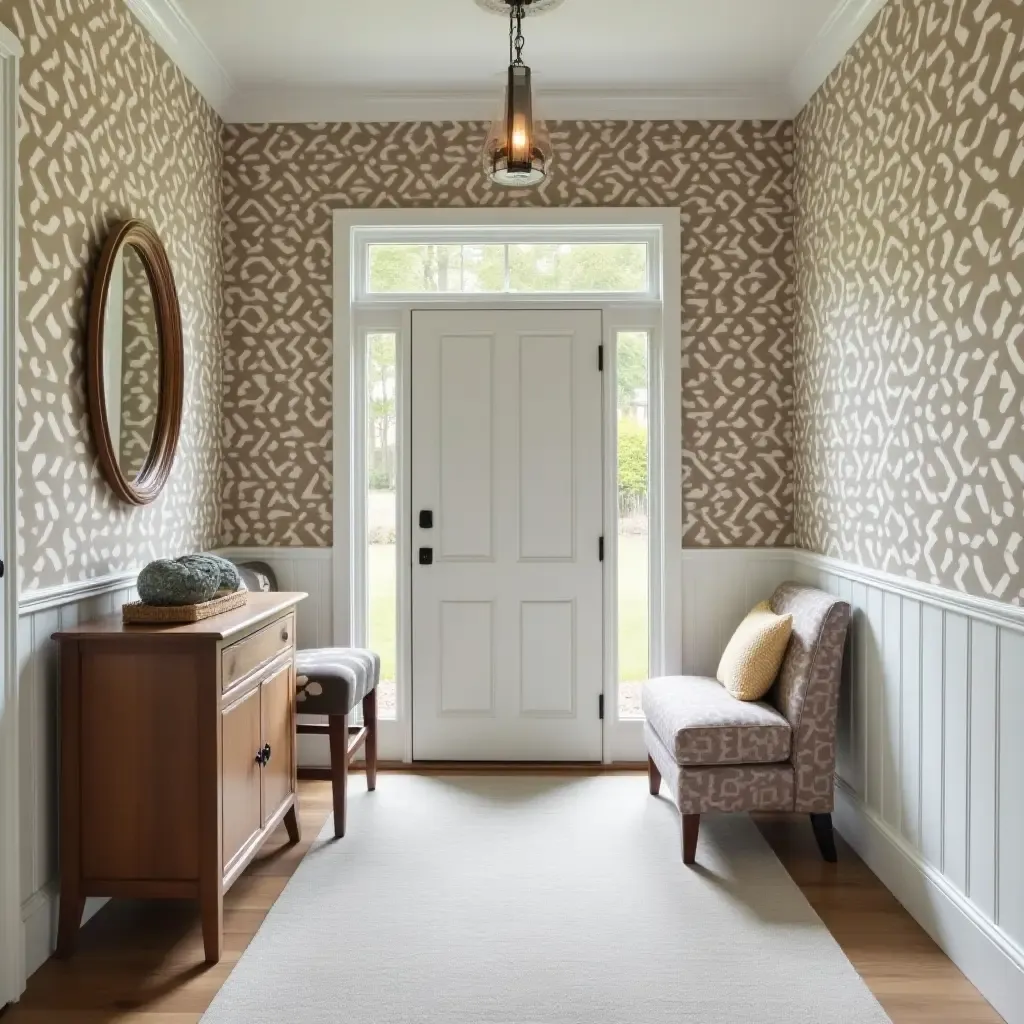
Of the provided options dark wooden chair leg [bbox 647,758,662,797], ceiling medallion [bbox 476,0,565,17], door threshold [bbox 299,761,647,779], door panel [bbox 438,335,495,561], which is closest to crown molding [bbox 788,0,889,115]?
ceiling medallion [bbox 476,0,565,17]

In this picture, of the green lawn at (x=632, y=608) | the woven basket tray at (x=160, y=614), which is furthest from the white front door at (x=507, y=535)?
the woven basket tray at (x=160, y=614)

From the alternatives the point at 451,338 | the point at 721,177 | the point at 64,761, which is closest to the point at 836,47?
the point at 721,177

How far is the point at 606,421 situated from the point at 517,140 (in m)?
1.58

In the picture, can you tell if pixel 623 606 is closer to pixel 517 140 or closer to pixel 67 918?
pixel 517 140

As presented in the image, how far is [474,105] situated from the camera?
376 cm

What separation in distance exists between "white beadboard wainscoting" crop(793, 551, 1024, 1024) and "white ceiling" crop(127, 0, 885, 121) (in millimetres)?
1983

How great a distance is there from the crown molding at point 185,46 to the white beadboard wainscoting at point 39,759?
1944mm

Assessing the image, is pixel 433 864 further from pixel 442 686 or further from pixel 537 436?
pixel 537 436

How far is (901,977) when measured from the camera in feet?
7.23

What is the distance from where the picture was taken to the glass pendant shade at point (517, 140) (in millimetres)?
2441

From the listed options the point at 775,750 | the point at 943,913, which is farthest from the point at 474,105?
the point at 943,913

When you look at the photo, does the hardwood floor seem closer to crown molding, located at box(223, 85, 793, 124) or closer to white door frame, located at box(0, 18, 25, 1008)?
white door frame, located at box(0, 18, 25, 1008)

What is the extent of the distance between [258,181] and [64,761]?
2591 millimetres

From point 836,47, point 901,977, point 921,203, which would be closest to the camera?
point 901,977
